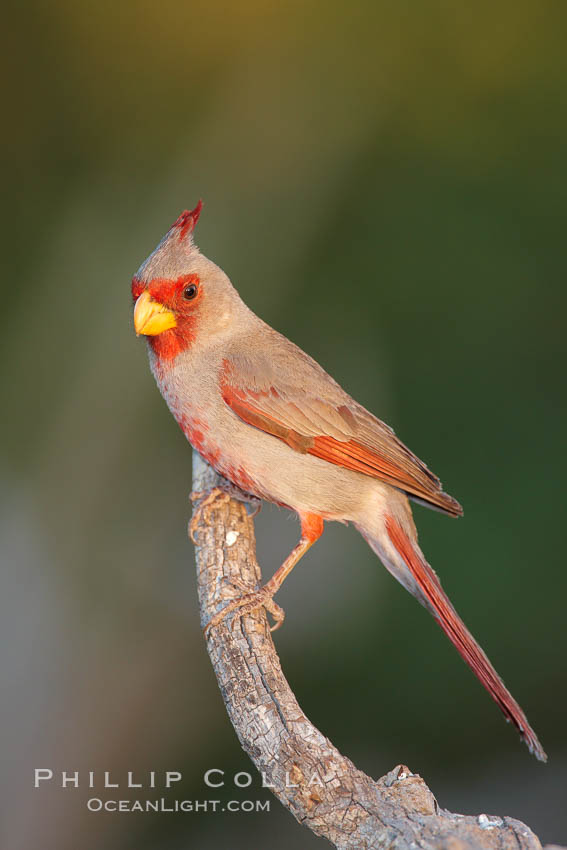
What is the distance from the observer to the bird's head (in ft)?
11.7

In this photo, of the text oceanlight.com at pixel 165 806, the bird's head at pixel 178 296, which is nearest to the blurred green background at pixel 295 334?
the text oceanlight.com at pixel 165 806

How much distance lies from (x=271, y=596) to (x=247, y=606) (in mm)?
119

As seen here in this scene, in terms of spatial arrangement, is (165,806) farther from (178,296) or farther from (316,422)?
(178,296)

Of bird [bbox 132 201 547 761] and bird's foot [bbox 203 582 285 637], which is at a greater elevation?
bird [bbox 132 201 547 761]

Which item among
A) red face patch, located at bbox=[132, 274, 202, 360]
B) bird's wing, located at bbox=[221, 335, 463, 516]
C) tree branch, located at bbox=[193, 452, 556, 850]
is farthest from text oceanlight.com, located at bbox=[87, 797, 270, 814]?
red face patch, located at bbox=[132, 274, 202, 360]

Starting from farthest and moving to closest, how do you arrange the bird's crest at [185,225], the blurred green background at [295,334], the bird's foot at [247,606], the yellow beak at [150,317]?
the blurred green background at [295,334] → the bird's crest at [185,225] → the yellow beak at [150,317] → the bird's foot at [247,606]

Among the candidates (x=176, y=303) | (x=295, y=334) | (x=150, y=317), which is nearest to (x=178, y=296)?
(x=176, y=303)

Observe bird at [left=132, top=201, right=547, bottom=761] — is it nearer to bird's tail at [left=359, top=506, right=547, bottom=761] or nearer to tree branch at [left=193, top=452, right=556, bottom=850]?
bird's tail at [left=359, top=506, right=547, bottom=761]

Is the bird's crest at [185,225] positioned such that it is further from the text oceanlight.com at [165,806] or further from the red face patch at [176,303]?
the text oceanlight.com at [165,806]

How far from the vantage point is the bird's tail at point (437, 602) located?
3.24 m

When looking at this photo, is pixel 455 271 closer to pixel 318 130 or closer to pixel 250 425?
pixel 318 130

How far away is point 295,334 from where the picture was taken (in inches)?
236

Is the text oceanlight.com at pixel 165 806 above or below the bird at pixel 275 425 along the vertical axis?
below

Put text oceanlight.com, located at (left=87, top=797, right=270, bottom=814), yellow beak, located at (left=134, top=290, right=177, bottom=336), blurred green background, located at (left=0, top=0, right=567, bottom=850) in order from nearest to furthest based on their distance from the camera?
yellow beak, located at (left=134, top=290, right=177, bottom=336), text oceanlight.com, located at (left=87, top=797, right=270, bottom=814), blurred green background, located at (left=0, top=0, right=567, bottom=850)
